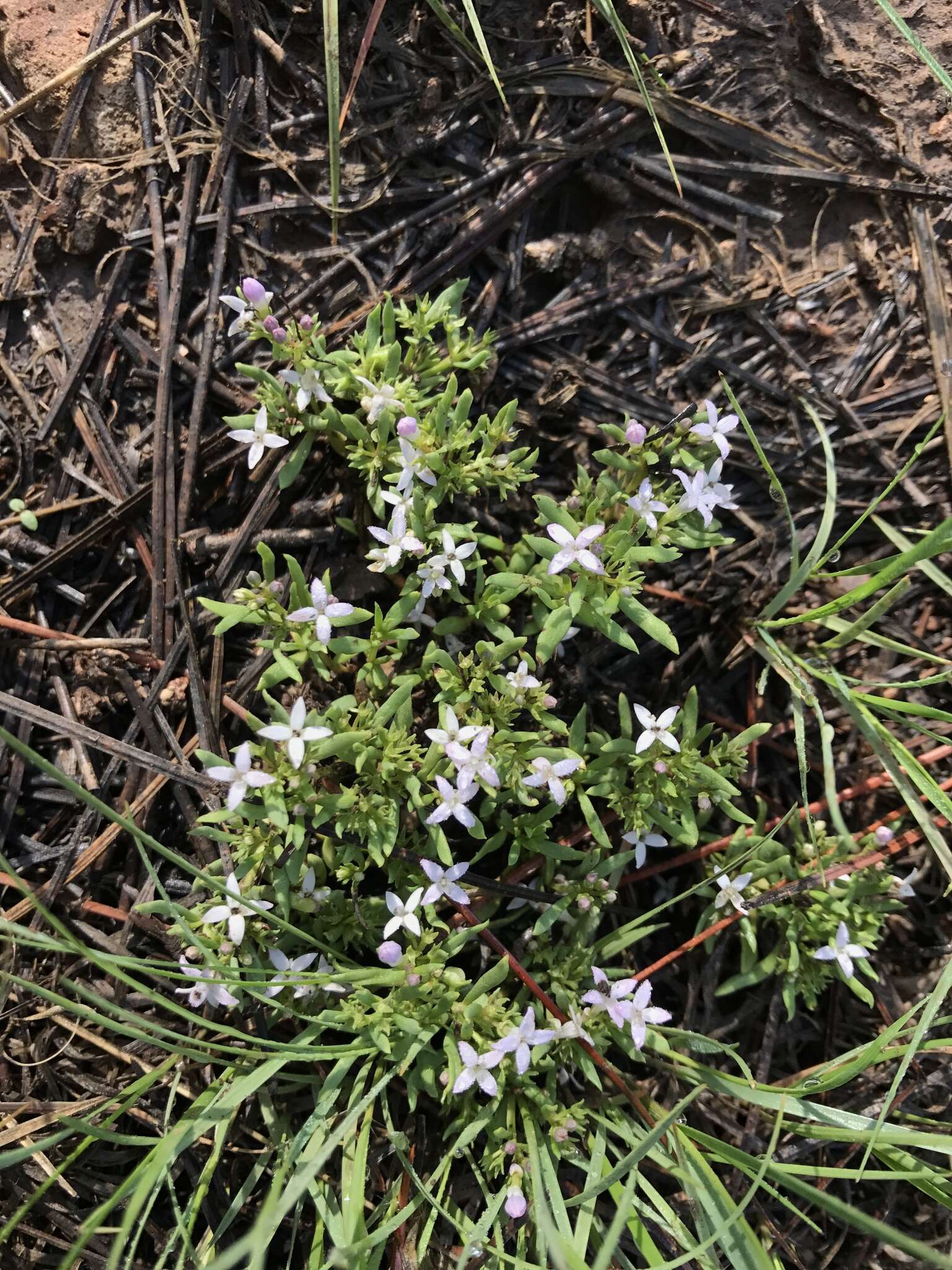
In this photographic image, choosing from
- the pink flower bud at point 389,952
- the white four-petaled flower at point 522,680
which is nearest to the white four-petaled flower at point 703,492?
the white four-petaled flower at point 522,680

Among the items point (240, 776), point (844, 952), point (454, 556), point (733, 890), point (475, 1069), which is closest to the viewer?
point (240, 776)

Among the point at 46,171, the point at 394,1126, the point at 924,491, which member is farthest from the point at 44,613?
the point at 924,491

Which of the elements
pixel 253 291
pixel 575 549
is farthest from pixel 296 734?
pixel 253 291

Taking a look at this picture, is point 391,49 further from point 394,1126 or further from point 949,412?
point 394,1126

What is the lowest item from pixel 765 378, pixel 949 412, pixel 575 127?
pixel 949 412

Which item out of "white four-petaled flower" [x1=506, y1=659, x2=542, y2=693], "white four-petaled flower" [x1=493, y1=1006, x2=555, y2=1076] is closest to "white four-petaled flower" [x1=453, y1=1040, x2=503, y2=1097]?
"white four-petaled flower" [x1=493, y1=1006, x2=555, y2=1076]

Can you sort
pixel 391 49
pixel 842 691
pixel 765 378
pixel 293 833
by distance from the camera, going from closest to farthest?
1. pixel 293 833
2. pixel 842 691
3. pixel 391 49
4. pixel 765 378

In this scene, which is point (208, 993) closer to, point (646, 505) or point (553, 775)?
point (553, 775)
